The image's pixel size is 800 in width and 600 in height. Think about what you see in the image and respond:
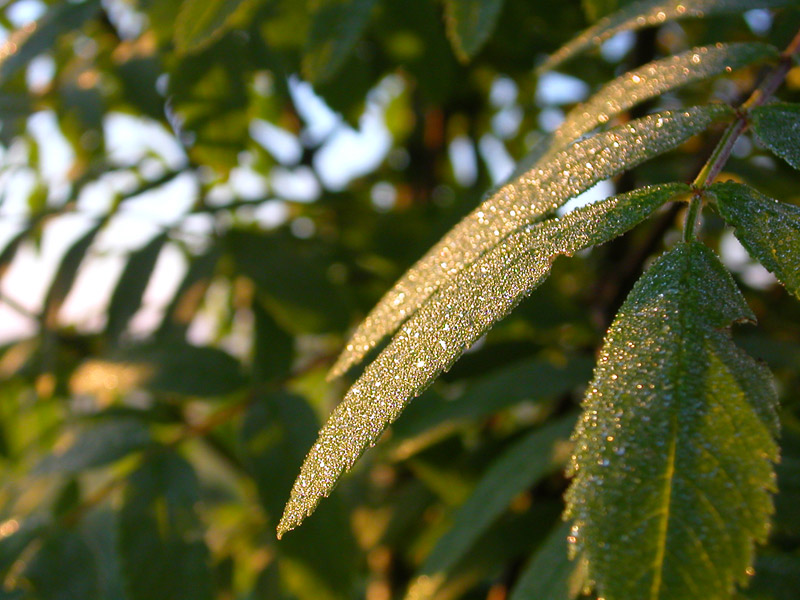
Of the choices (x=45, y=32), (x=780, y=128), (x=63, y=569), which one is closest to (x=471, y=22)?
(x=780, y=128)

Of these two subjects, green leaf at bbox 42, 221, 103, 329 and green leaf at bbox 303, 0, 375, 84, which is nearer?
green leaf at bbox 303, 0, 375, 84

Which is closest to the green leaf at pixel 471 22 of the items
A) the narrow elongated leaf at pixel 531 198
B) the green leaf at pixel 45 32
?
the narrow elongated leaf at pixel 531 198

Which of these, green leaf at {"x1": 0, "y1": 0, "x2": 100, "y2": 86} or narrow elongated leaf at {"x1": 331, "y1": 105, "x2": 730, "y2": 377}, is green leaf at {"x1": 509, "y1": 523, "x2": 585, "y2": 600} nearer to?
narrow elongated leaf at {"x1": 331, "y1": 105, "x2": 730, "y2": 377}

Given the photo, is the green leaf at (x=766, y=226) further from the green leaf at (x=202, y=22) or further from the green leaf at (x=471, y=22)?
the green leaf at (x=202, y=22)

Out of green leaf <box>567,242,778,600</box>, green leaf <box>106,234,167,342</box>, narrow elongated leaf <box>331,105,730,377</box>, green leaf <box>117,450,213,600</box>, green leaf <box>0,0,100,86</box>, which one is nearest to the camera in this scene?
green leaf <box>567,242,778,600</box>

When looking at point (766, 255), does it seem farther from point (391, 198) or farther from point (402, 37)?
point (391, 198)

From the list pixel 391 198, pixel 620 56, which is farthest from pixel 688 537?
pixel 391 198

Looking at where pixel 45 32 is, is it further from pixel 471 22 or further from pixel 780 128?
pixel 780 128

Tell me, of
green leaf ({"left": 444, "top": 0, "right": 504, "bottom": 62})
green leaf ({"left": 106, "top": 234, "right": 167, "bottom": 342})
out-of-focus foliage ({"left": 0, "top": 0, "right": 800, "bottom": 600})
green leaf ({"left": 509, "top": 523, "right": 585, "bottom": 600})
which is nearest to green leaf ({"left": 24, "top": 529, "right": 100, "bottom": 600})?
out-of-focus foliage ({"left": 0, "top": 0, "right": 800, "bottom": 600})
